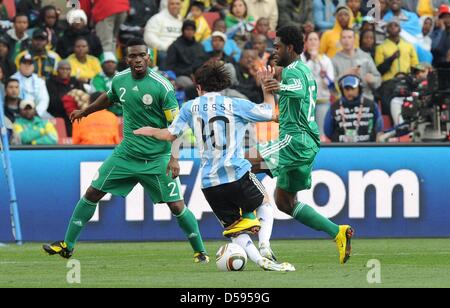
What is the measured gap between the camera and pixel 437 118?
717 inches

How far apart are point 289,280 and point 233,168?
133 centimetres

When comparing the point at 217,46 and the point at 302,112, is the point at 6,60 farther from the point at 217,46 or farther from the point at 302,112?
the point at 302,112

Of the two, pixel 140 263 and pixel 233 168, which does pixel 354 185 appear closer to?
pixel 140 263

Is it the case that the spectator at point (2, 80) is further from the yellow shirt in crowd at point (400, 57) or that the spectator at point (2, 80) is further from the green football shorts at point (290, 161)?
the green football shorts at point (290, 161)

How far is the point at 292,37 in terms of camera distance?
12.4m

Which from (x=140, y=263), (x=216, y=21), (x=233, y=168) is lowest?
(x=140, y=263)

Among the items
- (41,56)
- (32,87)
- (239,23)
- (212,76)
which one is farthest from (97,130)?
(212,76)

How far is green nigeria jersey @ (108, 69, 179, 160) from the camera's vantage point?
13156 mm

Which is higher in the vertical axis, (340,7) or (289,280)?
(340,7)

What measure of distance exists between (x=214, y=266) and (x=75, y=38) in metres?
8.21

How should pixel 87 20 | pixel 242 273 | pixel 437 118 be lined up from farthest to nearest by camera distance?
pixel 87 20, pixel 437 118, pixel 242 273

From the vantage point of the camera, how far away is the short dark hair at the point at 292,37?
40.5ft
